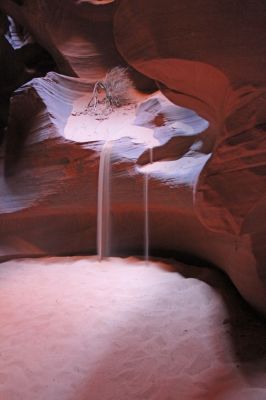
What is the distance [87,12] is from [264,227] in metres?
7.61

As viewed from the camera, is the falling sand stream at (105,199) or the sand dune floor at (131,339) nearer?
the sand dune floor at (131,339)

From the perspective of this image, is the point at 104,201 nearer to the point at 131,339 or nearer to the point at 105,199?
the point at 105,199

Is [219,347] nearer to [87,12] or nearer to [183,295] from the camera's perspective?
[183,295]

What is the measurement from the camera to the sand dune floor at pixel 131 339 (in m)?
2.57

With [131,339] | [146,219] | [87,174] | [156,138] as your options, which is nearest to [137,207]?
[146,219]

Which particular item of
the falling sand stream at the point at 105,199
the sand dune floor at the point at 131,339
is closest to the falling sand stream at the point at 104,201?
the falling sand stream at the point at 105,199

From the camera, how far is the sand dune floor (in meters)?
2.57

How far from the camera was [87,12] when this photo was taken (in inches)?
330

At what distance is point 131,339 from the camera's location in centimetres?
328

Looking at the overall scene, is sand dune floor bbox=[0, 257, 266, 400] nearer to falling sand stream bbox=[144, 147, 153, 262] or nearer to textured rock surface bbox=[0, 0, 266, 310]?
textured rock surface bbox=[0, 0, 266, 310]

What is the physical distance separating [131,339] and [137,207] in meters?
2.69

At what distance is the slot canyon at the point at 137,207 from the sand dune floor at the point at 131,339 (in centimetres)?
2

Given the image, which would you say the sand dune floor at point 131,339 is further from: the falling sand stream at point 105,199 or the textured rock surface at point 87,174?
the textured rock surface at point 87,174

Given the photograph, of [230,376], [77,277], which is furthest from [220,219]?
[77,277]
